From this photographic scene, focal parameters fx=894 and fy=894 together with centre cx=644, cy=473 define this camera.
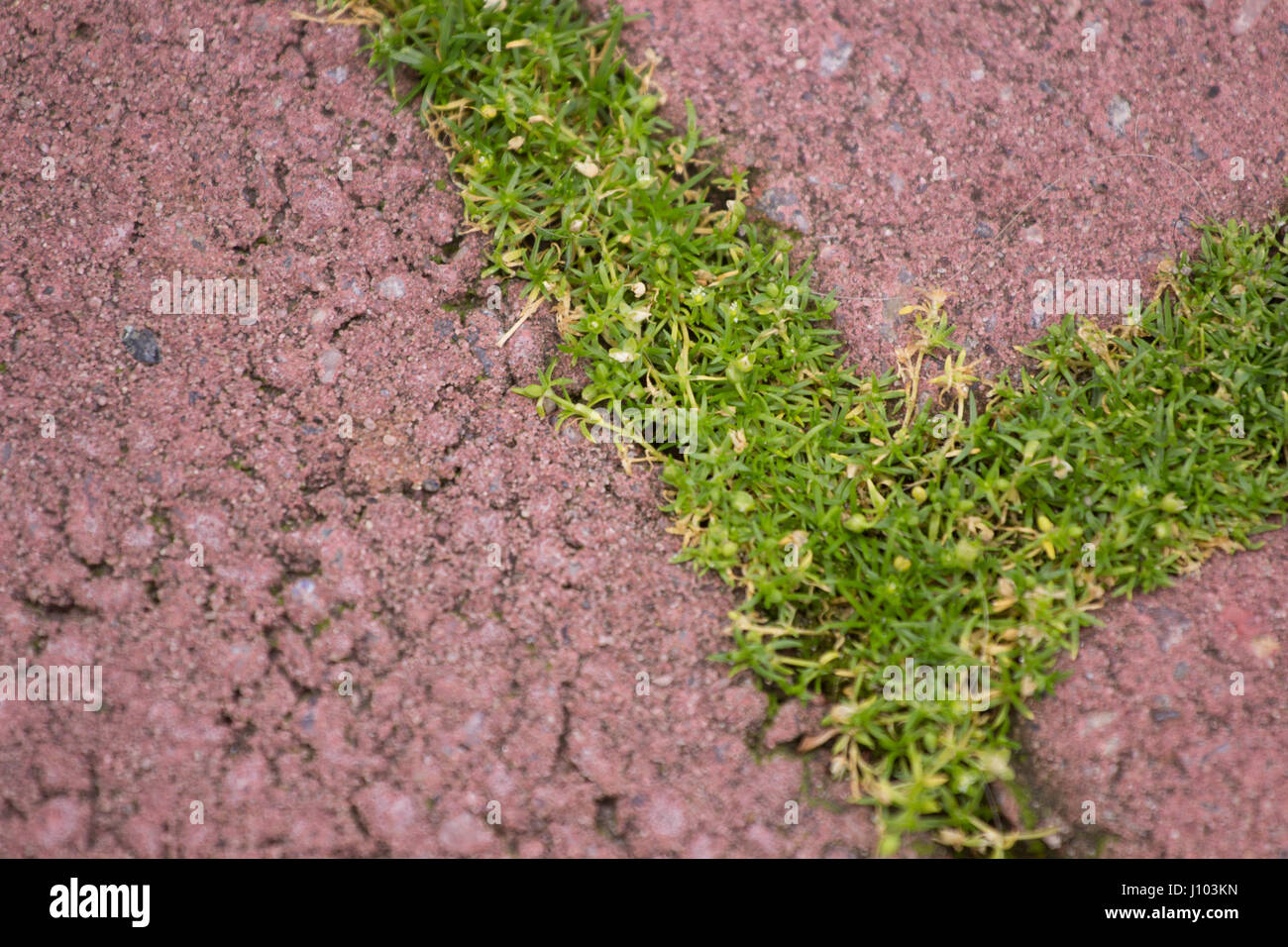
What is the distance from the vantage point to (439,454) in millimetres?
2637

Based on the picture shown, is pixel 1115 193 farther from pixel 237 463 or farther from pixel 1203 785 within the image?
pixel 237 463

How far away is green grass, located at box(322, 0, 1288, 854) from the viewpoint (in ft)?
8.05

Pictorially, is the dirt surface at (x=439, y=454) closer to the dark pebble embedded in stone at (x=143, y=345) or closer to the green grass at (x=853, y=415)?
the dark pebble embedded in stone at (x=143, y=345)

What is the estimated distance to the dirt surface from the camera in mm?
2305

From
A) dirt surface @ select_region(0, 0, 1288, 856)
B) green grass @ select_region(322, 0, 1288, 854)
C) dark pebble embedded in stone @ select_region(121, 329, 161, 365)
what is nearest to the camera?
dirt surface @ select_region(0, 0, 1288, 856)

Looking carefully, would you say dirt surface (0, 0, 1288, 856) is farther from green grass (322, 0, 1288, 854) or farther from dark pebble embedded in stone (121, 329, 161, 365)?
green grass (322, 0, 1288, 854)

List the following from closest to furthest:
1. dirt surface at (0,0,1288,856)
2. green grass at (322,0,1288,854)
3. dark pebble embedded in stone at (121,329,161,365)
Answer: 1. dirt surface at (0,0,1288,856)
2. green grass at (322,0,1288,854)
3. dark pebble embedded in stone at (121,329,161,365)

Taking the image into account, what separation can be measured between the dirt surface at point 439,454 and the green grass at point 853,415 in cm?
12

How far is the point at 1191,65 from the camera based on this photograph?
299 centimetres

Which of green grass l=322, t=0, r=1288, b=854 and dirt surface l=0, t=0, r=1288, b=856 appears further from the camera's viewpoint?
green grass l=322, t=0, r=1288, b=854

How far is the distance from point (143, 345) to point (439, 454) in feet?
3.06

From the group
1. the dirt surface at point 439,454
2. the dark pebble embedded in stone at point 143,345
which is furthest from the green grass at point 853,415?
the dark pebble embedded in stone at point 143,345

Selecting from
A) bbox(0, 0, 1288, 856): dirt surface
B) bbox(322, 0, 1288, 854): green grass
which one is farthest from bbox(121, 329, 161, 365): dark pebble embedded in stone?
bbox(322, 0, 1288, 854): green grass

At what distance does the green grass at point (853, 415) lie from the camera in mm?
2455
